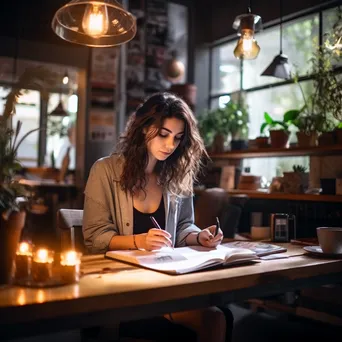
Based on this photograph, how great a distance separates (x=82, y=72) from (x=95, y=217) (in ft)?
11.9

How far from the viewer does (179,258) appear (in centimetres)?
158

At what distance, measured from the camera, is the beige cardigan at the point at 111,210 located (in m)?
1.93

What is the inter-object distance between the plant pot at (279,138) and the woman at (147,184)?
55.5 inches

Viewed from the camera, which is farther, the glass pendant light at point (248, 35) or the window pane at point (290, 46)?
the window pane at point (290, 46)

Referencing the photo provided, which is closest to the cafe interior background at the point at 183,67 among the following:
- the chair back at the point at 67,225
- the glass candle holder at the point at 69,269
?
the chair back at the point at 67,225

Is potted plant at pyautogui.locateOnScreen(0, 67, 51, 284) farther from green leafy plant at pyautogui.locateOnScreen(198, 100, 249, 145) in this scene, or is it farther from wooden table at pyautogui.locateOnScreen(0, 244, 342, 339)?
green leafy plant at pyautogui.locateOnScreen(198, 100, 249, 145)

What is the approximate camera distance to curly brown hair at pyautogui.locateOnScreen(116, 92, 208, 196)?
2.11 metres

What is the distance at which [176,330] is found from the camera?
64.5 inches

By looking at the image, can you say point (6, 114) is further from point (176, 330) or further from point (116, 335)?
point (176, 330)

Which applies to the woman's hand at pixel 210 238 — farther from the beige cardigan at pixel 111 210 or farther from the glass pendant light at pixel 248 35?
the glass pendant light at pixel 248 35

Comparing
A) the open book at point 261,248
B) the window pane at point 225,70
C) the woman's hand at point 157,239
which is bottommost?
the open book at point 261,248

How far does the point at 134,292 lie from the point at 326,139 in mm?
2274

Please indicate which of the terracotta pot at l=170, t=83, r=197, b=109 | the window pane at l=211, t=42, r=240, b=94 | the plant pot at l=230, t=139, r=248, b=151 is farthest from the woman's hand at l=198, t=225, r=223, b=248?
the window pane at l=211, t=42, r=240, b=94

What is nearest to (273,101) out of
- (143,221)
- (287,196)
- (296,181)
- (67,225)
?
(296,181)
